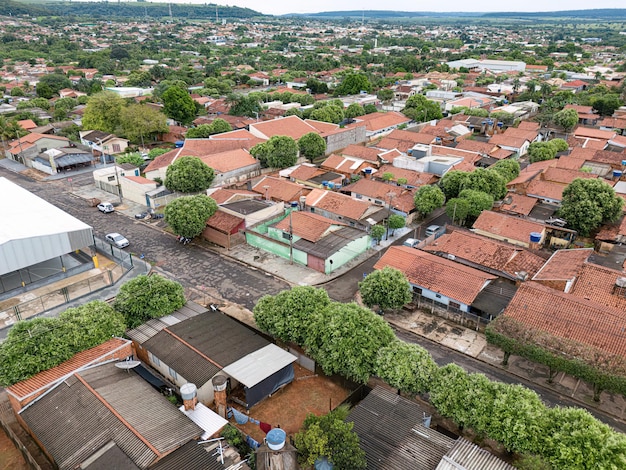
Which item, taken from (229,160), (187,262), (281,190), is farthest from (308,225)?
(229,160)


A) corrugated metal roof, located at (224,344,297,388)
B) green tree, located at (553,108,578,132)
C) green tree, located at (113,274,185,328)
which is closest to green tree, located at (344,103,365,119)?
green tree, located at (553,108,578,132)

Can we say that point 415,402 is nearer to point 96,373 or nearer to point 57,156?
point 96,373

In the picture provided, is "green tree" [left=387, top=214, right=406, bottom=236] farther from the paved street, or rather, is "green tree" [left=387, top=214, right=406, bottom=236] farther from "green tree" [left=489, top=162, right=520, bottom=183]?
"green tree" [left=489, top=162, right=520, bottom=183]

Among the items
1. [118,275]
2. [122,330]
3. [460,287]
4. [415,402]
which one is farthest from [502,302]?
[118,275]

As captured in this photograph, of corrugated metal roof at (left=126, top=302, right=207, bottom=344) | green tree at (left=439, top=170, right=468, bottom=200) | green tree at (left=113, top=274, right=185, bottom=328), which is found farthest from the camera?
green tree at (left=439, top=170, right=468, bottom=200)

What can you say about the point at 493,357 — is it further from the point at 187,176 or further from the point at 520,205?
the point at 187,176

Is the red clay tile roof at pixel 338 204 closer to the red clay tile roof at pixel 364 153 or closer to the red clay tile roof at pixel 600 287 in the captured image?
the red clay tile roof at pixel 364 153
